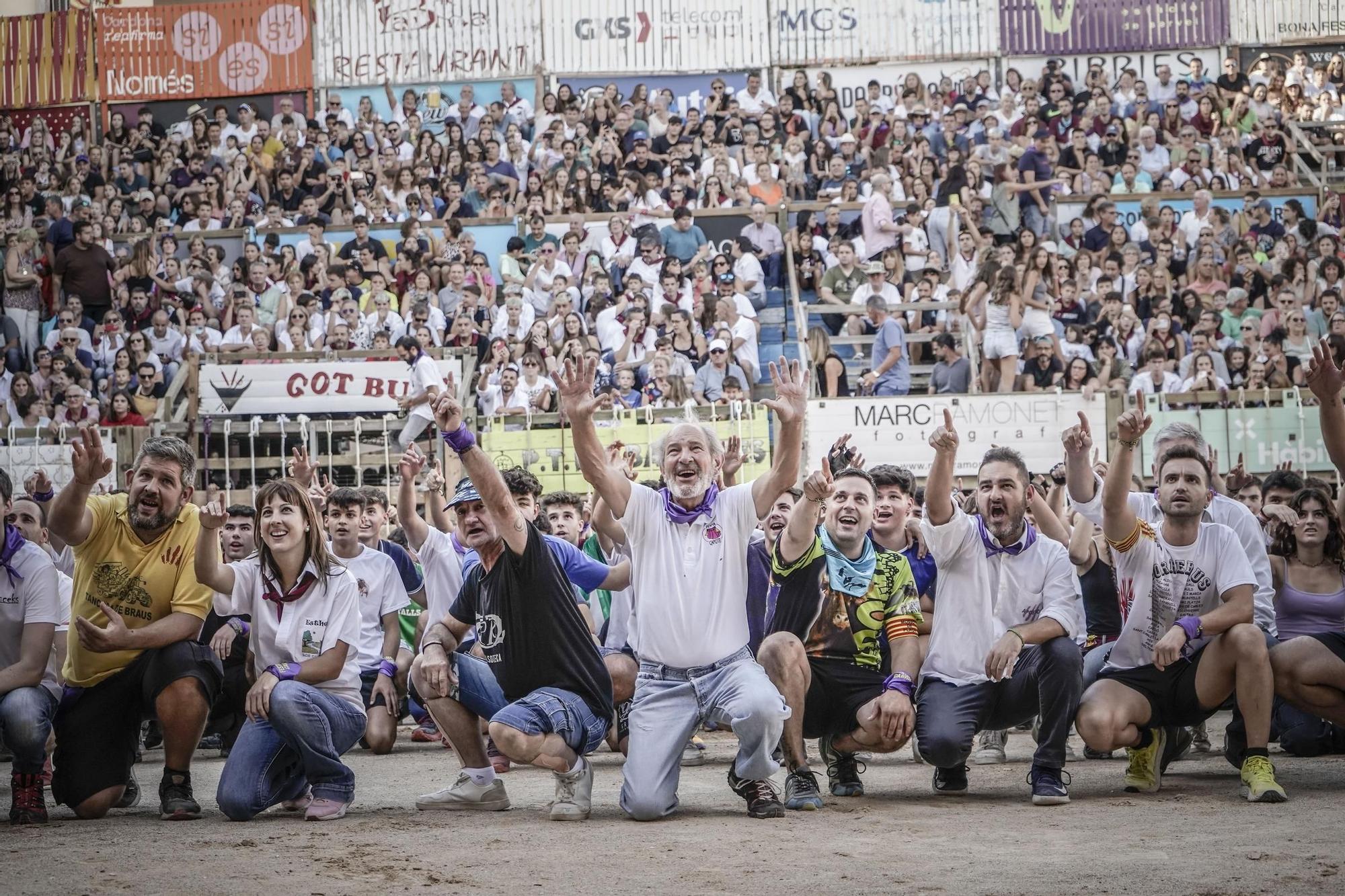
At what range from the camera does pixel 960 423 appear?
1519 cm

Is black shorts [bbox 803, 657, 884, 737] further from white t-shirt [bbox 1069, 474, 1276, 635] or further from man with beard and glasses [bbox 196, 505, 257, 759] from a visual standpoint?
man with beard and glasses [bbox 196, 505, 257, 759]

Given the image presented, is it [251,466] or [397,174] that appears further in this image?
[397,174]

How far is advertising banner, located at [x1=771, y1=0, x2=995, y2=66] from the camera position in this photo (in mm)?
25688

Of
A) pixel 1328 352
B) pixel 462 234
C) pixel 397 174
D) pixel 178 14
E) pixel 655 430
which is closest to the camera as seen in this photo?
pixel 1328 352

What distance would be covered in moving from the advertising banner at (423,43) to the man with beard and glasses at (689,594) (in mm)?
20671

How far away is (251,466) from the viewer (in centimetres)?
1588

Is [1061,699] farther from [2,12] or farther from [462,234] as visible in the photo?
[2,12]

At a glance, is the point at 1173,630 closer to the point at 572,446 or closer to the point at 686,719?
the point at 686,719

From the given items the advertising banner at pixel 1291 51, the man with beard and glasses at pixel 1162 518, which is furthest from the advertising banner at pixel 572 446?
the advertising banner at pixel 1291 51

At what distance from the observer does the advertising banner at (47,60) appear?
26125mm

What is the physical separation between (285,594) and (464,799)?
119 centimetres

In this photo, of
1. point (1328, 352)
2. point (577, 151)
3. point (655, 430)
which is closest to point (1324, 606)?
point (1328, 352)

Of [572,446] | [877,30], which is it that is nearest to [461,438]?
[572,446]

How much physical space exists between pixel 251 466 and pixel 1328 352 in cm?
1209
